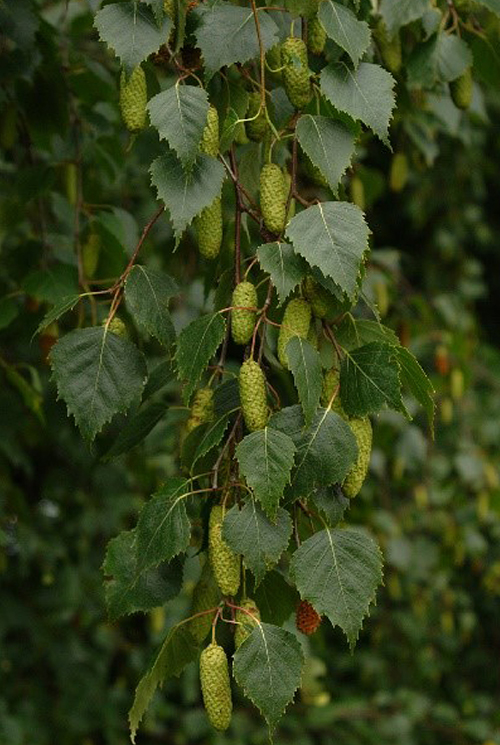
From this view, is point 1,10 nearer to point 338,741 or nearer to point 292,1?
point 292,1

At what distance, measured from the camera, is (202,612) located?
0.86 metres

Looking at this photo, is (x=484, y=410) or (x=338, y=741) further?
(x=484, y=410)

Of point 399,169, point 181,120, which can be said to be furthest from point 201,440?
point 399,169

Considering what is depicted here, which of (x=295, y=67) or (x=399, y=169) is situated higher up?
(x=295, y=67)

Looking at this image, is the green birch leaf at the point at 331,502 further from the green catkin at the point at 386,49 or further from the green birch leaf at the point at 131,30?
the green catkin at the point at 386,49

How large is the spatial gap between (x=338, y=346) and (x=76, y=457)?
57.9 inches

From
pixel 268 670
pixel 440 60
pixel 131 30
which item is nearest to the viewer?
pixel 268 670

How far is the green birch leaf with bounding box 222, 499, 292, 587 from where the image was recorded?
0.79 meters

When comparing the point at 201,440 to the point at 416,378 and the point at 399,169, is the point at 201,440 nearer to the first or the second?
the point at 416,378

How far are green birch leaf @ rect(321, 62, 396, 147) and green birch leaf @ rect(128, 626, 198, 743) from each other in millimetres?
416

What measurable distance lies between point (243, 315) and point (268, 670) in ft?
0.85

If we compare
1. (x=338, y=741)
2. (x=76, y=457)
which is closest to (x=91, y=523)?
(x=76, y=457)

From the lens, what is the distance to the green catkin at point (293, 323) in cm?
84

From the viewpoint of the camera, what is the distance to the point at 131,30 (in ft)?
2.95
